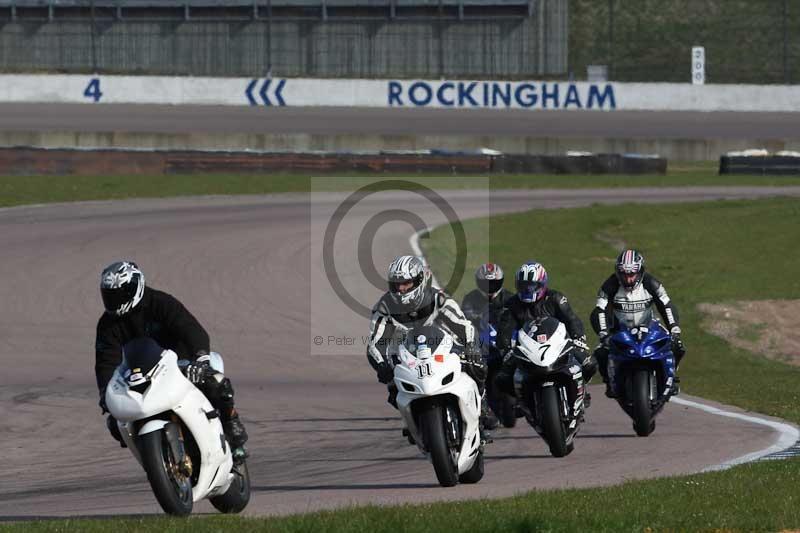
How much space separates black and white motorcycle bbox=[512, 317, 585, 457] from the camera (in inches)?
462

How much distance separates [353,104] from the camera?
185 feet

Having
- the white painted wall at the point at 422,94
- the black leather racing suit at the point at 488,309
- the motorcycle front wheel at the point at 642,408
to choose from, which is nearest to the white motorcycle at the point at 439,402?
the motorcycle front wheel at the point at 642,408

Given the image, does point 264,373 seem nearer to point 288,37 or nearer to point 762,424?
point 762,424

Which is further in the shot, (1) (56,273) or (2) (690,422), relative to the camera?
(1) (56,273)

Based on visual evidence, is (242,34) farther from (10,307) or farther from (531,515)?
(531,515)

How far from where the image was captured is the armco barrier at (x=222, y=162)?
122 ft

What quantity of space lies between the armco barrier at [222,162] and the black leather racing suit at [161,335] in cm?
2914

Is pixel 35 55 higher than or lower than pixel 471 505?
higher

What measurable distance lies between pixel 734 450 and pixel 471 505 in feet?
12.9

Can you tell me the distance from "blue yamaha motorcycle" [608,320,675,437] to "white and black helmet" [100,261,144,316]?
585 centimetres

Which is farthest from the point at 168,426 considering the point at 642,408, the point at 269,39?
the point at 269,39

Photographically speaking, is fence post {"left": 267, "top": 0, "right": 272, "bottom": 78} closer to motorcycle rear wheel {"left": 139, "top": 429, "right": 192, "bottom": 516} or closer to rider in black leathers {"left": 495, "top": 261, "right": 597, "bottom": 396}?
rider in black leathers {"left": 495, "top": 261, "right": 597, "bottom": 396}

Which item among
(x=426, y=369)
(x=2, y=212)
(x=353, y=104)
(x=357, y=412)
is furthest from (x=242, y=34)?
(x=426, y=369)

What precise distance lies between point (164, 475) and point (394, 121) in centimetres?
4574
